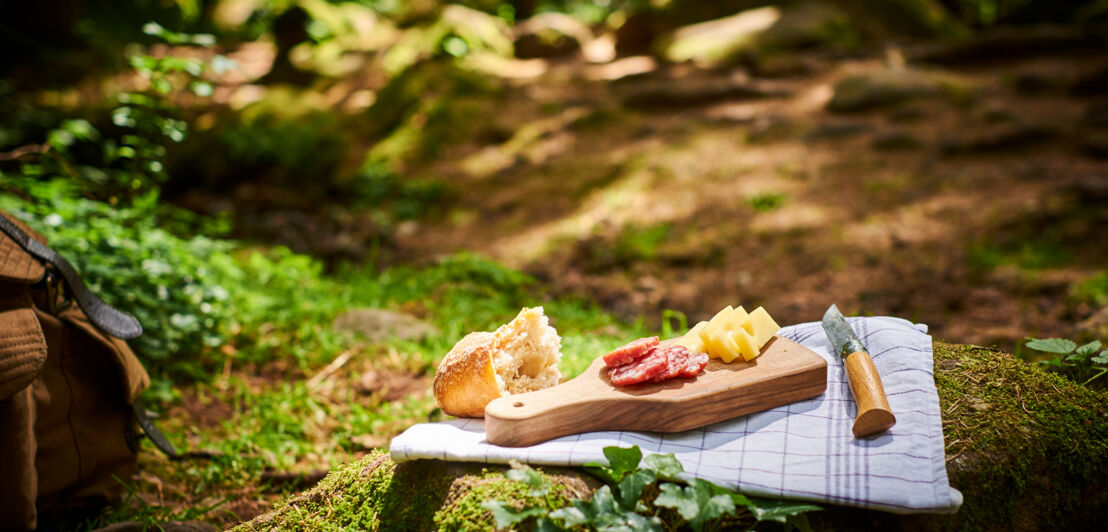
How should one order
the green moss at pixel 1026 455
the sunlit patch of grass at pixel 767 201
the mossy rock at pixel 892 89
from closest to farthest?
1. the green moss at pixel 1026 455
2. the sunlit patch of grass at pixel 767 201
3. the mossy rock at pixel 892 89

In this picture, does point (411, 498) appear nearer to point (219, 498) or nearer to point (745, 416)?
point (745, 416)

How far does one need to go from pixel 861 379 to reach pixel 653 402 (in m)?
0.57

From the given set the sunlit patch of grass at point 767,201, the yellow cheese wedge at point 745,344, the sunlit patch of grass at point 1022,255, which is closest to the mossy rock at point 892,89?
the sunlit patch of grass at point 767,201

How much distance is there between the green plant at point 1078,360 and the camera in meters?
1.90

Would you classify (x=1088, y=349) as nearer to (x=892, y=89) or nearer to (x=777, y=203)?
(x=777, y=203)

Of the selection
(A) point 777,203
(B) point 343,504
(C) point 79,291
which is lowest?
(A) point 777,203

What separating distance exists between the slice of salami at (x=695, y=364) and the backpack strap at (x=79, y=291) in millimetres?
1993

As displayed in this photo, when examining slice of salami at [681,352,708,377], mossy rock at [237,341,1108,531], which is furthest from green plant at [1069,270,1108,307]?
slice of salami at [681,352,708,377]

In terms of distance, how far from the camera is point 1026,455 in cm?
163

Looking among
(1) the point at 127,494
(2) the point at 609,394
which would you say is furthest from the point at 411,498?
(1) the point at 127,494

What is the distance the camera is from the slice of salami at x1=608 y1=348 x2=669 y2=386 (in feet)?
5.60

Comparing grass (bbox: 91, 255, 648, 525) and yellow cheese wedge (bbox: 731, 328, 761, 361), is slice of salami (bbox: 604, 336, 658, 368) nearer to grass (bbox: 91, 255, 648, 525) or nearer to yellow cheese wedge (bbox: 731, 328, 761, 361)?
yellow cheese wedge (bbox: 731, 328, 761, 361)

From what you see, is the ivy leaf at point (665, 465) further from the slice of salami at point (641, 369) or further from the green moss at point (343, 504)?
the green moss at point (343, 504)

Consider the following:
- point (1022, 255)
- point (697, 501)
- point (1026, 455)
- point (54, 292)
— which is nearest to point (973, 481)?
point (1026, 455)
